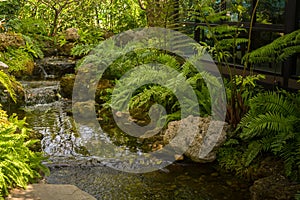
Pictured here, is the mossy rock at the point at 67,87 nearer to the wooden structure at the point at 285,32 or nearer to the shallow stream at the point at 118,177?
the shallow stream at the point at 118,177

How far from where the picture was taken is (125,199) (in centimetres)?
403

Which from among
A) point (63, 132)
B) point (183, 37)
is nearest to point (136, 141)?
point (63, 132)

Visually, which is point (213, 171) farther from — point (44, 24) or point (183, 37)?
point (44, 24)

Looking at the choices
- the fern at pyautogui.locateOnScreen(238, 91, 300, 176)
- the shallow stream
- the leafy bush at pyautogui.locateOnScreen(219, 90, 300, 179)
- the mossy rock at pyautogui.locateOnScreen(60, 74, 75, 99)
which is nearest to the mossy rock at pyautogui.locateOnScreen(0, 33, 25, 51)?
the mossy rock at pyautogui.locateOnScreen(60, 74, 75, 99)

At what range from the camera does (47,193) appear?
3.48m

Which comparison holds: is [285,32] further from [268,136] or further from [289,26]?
[268,136]

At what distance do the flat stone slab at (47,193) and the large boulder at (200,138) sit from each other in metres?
1.81

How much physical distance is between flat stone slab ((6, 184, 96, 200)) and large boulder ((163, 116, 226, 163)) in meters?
1.81

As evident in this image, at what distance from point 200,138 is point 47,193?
219 centimetres

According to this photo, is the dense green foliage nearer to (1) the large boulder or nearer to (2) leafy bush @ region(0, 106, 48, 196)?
(2) leafy bush @ region(0, 106, 48, 196)

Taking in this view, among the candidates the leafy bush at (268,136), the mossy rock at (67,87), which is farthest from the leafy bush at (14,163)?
the mossy rock at (67,87)

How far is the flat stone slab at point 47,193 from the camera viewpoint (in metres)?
3.38

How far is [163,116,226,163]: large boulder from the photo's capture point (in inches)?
196

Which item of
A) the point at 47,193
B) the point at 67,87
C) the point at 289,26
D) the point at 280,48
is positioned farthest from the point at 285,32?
the point at 47,193
